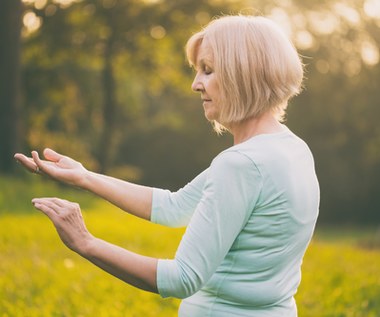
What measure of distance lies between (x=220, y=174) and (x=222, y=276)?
343 mm

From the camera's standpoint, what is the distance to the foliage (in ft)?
15.9

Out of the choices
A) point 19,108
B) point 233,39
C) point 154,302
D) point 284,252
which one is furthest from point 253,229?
point 19,108

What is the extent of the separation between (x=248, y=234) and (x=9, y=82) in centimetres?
1361

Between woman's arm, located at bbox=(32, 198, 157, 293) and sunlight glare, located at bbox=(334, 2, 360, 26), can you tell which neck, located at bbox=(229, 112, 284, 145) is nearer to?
woman's arm, located at bbox=(32, 198, 157, 293)

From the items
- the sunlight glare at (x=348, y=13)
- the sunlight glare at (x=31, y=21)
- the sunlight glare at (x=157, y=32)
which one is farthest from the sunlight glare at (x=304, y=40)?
the sunlight glare at (x=31, y=21)

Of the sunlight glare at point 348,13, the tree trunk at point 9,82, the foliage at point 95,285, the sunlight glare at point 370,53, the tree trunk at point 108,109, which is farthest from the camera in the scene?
the sunlight glare at point 370,53

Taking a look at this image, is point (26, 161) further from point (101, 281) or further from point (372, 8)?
point (372, 8)

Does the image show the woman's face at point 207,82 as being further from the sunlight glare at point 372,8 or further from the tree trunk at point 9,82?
the sunlight glare at point 372,8

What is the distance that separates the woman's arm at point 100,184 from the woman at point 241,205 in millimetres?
394

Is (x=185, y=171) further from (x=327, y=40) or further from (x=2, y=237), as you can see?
(x=2, y=237)

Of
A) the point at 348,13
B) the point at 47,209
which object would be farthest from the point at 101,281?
the point at 348,13

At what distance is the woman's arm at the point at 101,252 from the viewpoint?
206cm

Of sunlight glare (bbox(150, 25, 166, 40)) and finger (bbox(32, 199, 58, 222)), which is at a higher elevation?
finger (bbox(32, 199, 58, 222))

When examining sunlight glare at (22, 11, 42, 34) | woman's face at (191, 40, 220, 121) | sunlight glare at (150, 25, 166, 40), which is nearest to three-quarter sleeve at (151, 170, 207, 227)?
woman's face at (191, 40, 220, 121)
